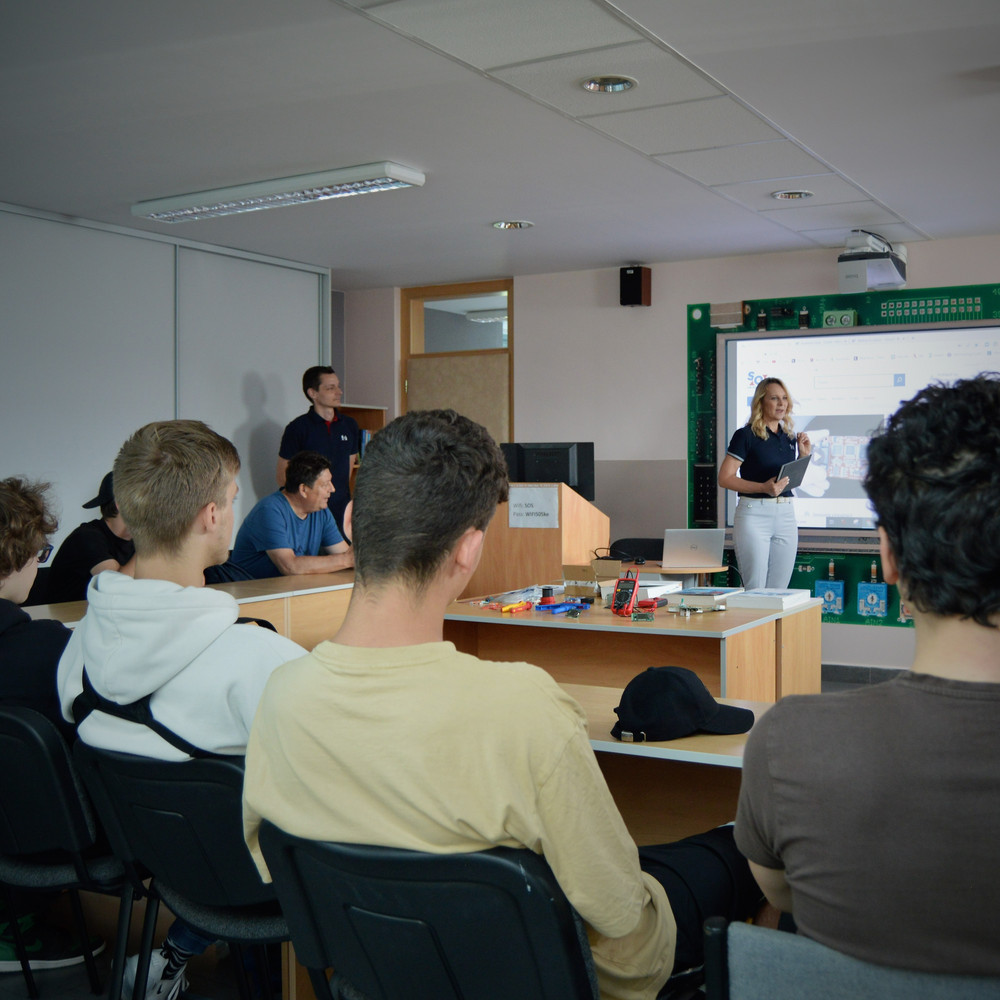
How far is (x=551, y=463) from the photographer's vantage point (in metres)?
5.13

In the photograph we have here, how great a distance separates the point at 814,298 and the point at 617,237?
1.39 meters

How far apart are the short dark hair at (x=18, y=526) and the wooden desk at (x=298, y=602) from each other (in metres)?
1.20

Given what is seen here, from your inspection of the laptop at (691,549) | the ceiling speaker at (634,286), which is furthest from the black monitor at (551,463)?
the ceiling speaker at (634,286)

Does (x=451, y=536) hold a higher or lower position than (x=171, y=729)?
higher

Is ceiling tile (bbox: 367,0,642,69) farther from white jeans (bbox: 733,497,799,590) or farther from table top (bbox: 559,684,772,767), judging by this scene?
white jeans (bbox: 733,497,799,590)

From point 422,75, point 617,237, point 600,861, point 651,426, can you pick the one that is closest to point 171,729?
point 600,861

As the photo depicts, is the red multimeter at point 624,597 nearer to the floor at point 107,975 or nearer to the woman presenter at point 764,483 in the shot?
the floor at point 107,975

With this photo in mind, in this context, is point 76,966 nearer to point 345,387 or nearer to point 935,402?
point 935,402

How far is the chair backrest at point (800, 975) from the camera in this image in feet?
3.35

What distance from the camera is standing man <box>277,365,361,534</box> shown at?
6773 mm

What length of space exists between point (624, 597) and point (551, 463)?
1561 mm

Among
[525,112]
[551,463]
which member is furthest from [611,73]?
[551,463]

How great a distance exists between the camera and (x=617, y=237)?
627 centimetres

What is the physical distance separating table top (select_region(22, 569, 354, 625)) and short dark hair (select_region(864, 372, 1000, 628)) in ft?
7.91
